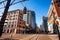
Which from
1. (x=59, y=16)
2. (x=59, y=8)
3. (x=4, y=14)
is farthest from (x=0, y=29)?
(x=59, y=8)

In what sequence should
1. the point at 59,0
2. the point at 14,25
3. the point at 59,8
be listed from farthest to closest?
the point at 14,25
the point at 59,0
the point at 59,8

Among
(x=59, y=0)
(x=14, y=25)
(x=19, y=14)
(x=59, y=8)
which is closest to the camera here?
(x=59, y=8)

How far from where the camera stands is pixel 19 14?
73.4 meters

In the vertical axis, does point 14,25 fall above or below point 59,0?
below

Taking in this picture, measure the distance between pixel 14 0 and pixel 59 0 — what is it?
86.0 feet

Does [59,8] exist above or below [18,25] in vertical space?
above

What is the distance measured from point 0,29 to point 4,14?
1.69 meters

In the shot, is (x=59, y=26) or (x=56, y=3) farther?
(x=56, y=3)

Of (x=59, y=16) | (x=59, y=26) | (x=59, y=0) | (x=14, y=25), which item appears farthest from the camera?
(x=14, y=25)

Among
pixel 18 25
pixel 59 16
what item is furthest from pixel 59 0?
pixel 18 25

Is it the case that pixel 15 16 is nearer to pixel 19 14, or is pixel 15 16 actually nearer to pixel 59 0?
pixel 19 14

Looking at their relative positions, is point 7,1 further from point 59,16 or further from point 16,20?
point 16,20

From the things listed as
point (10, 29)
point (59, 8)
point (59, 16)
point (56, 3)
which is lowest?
point (10, 29)

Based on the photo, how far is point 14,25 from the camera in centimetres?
6769
